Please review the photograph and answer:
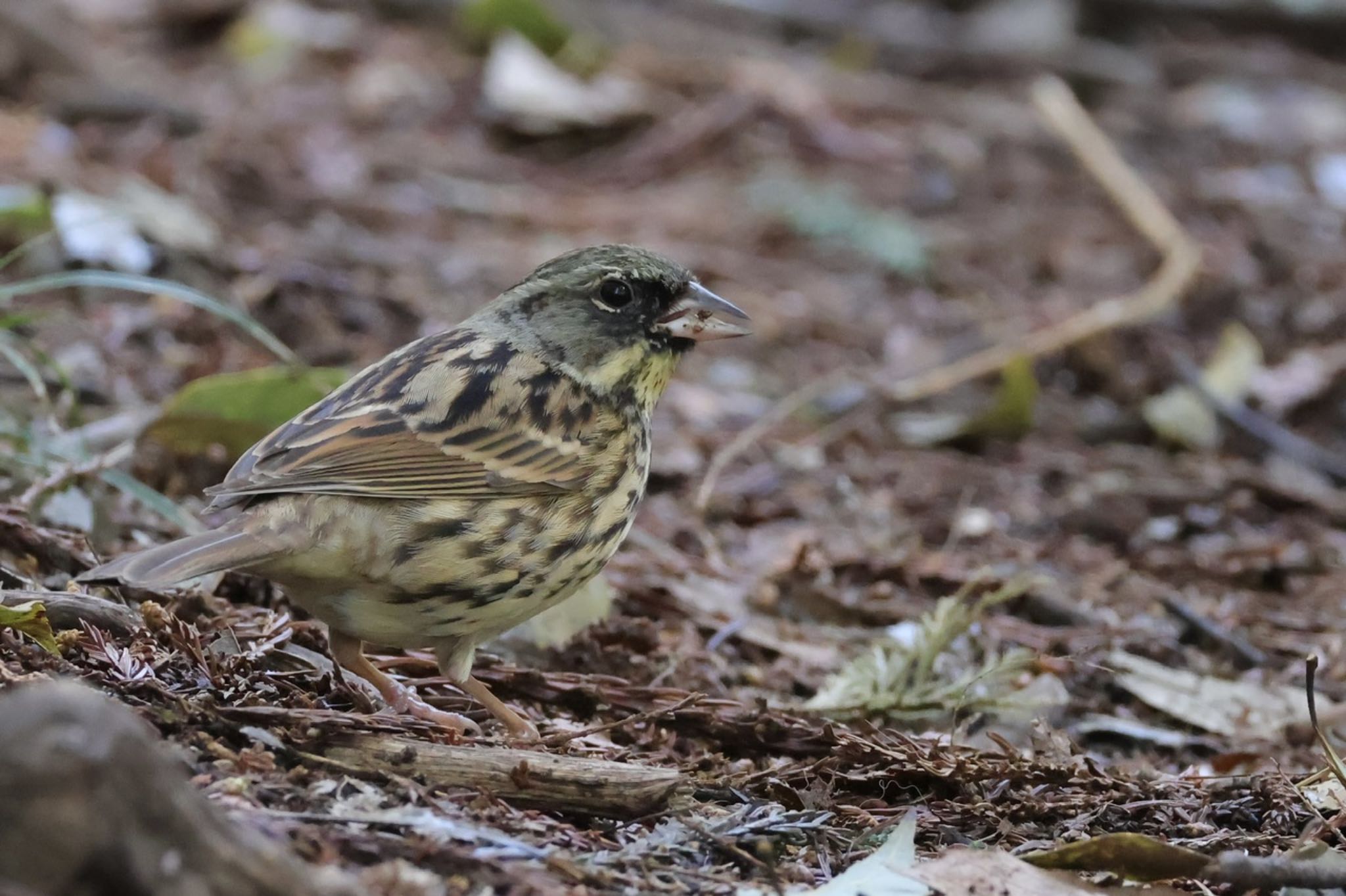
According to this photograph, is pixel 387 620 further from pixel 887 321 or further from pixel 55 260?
pixel 887 321

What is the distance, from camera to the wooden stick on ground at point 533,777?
3018 mm

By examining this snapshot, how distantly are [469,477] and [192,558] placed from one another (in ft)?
2.69

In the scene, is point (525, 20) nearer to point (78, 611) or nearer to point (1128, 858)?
point (78, 611)

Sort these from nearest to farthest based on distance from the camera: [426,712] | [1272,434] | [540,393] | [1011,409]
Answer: [426,712] → [540,393] → [1011,409] → [1272,434]

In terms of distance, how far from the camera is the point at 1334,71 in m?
12.5

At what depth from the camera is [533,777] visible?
9.94 ft

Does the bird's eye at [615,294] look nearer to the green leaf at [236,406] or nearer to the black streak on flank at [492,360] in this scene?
the black streak on flank at [492,360]

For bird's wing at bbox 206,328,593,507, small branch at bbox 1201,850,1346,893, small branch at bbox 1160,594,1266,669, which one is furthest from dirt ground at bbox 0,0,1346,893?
bird's wing at bbox 206,328,593,507

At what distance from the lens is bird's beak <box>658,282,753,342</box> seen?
14.3 ft

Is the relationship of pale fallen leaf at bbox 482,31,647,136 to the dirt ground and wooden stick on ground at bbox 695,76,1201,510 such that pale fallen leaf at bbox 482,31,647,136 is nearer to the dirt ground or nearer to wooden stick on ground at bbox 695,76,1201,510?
the dirt ground

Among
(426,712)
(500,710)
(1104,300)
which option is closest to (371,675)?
(426,712)

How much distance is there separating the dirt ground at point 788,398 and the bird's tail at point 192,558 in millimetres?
205

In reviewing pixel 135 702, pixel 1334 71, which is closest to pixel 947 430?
pixel 135 702

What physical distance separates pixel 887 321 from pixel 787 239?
3.58 feet
